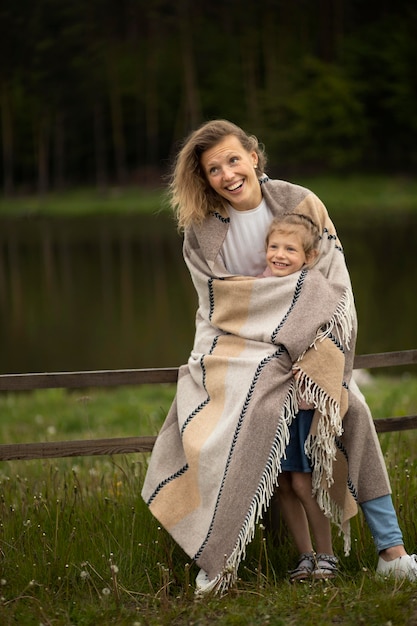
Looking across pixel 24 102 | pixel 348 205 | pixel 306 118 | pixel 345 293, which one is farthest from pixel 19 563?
pixel 24 102

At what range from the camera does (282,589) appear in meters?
3.27

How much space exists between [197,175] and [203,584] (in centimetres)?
162

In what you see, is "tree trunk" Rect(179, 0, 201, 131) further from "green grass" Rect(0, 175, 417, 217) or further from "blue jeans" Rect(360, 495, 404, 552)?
"blue jeans" Rect(360, 495, 404, 552)

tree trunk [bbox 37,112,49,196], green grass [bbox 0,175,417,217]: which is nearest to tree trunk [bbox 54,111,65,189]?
tree trunk [bbox 37,112,49,196]

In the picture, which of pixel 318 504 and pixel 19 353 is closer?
pixel 318 504

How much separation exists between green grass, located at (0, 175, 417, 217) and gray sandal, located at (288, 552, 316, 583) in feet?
94.9

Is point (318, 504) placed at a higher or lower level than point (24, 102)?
lower

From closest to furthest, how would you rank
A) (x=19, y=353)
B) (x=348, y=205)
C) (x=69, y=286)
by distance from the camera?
(x=19, y=353)
(x=69, y=286)
(x=348, y=205)

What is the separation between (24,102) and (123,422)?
4269 cm

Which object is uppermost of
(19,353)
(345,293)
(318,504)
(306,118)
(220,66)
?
(220,66)

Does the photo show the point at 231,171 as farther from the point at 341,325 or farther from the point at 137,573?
the point at 137,573

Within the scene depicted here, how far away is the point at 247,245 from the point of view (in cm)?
369

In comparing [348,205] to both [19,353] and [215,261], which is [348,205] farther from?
[215,261]

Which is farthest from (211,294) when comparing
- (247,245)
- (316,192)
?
(316,192)
